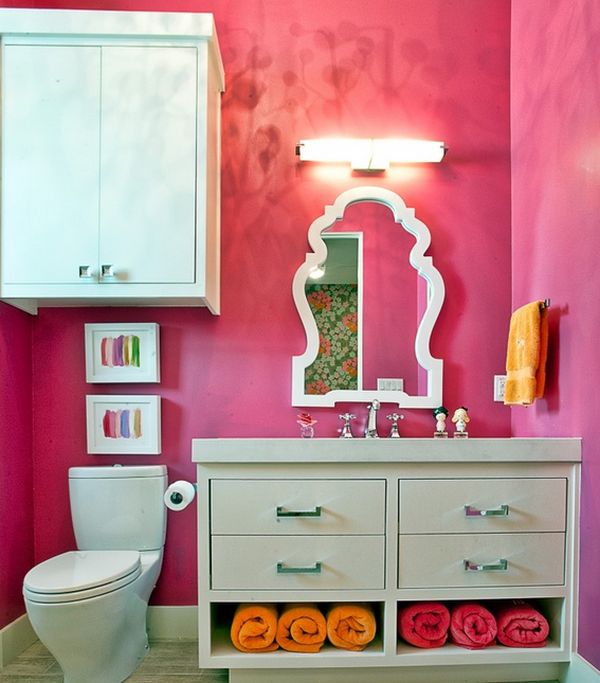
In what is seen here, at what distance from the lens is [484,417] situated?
236cm

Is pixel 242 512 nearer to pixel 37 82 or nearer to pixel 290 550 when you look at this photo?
pixel 290 550

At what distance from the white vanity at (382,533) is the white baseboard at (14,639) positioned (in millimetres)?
825

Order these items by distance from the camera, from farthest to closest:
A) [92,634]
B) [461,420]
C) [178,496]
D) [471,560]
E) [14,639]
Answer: [461,420] < [14,639] < [178,496] < [471,560] < [92,634]

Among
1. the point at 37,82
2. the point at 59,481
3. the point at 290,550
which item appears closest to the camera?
the point at 290,550

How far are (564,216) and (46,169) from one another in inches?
75.0

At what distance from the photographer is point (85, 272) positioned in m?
1.96

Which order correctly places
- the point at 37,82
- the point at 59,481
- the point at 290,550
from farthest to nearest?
the point at 59,481 < the point at 37,82 < the point at 290,550

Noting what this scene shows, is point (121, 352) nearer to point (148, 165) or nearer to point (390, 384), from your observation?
point (148, 165)

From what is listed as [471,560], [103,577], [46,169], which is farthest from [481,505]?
[46,169]

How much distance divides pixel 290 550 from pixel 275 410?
657 mm

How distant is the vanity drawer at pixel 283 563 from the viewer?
180cm

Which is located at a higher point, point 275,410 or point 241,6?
point 241,6

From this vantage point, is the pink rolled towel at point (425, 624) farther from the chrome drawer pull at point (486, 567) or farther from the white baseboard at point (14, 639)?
the white baseboard at point (14, 639)

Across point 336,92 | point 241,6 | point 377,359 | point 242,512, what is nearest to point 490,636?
point 242,512
